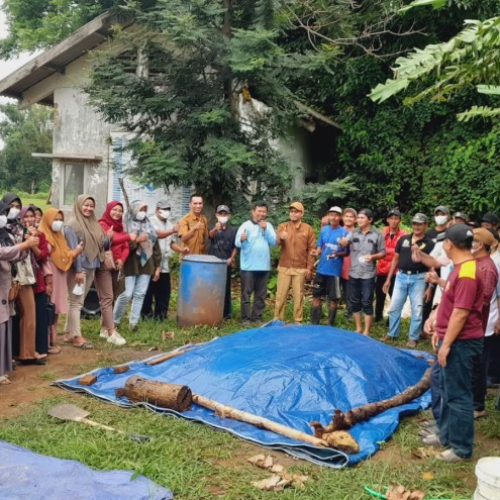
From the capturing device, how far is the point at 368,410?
5059mm

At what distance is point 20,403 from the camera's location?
547cm

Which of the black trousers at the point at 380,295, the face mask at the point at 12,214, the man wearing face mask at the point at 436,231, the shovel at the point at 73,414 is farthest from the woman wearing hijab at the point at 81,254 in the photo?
the man wearing face mask at the point at 436,231

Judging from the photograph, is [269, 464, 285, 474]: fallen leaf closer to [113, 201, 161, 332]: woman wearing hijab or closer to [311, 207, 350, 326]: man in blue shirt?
[113, 201, 161, 332]: woman wearing hijab

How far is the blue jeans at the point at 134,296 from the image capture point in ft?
26.3

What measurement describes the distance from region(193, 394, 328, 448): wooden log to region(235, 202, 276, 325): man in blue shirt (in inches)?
142

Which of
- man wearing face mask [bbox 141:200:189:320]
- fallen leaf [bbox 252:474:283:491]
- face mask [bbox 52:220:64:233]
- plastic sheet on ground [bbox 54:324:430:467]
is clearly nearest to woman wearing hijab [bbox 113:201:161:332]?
man wearing face mask [bbox 141:200:189:320]

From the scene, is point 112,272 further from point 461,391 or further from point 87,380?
point 461,391

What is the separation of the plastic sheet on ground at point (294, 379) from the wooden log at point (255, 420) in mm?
43

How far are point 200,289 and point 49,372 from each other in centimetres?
260

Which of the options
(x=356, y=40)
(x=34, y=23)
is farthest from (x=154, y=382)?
(x=34, y=23)

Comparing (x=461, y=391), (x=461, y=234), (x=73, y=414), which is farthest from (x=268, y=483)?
(x=461, y=234)

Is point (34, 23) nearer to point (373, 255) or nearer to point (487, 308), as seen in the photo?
point (373, 255)

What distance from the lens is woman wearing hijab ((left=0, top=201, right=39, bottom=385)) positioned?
5680 mm

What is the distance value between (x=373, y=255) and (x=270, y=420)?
3678 mm
